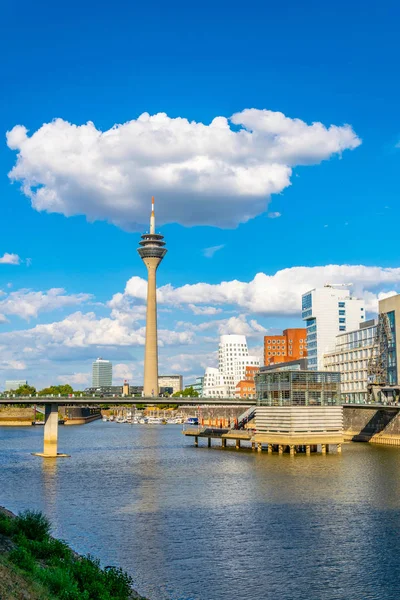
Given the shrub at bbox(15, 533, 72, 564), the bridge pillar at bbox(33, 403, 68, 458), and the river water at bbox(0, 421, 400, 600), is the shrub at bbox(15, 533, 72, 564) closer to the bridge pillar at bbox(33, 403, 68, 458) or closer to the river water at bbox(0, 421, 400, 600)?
the river water at bbox(0, 421, 400, 600)

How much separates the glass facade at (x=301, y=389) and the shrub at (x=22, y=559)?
9503 centimetres

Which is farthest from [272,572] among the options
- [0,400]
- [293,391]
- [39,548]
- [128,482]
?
[0,400]

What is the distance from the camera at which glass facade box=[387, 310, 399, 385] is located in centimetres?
16712

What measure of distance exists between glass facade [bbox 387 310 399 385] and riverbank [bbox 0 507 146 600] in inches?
5460

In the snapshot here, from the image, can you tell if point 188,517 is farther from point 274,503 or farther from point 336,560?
point 336,560

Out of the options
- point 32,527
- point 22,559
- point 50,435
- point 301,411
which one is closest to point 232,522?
point 32,527

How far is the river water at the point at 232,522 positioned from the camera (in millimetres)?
40531

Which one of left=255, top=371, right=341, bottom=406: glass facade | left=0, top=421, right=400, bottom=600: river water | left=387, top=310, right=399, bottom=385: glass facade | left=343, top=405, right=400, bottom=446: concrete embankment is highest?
left=387, top=310, right=399, bottom=385: glass facade

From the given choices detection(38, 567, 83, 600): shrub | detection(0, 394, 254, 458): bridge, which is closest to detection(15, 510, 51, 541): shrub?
detection(38, 567, 83, 600): shrub

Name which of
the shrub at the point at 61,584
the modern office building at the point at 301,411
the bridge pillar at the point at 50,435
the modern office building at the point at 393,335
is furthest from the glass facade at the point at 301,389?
the shrub at the point at 61,584

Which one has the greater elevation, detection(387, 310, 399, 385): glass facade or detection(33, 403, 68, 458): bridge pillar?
detection(387, 310, 399, 385): glass facade

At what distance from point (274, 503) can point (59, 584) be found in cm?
4241

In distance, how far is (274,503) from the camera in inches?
2650

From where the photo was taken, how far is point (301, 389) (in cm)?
12500
